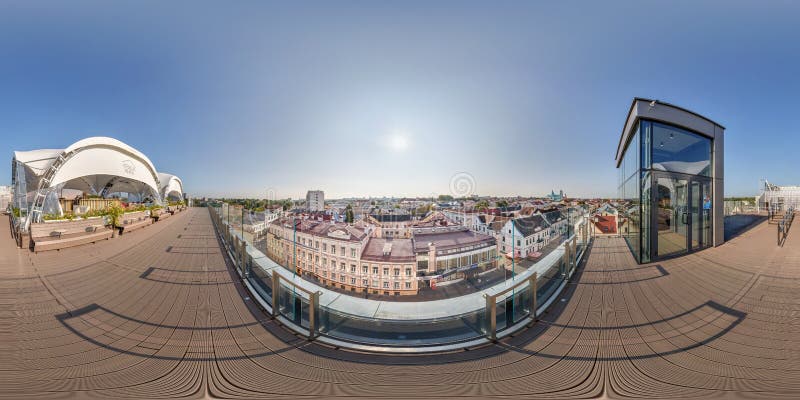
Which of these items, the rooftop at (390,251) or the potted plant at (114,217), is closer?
the rooftop at (390,251)

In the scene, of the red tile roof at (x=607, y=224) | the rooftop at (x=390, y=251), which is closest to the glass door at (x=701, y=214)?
the red tile roof at (x=607, y=224)

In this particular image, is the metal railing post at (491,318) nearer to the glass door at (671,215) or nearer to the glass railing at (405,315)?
the glass railing at (405,315)

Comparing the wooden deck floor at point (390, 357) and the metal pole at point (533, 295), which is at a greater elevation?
the metal pole at point (533, 295)

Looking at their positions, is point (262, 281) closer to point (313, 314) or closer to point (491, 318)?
point (313, 314)

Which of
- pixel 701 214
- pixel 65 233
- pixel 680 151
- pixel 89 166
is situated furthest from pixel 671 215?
pixel 89 166

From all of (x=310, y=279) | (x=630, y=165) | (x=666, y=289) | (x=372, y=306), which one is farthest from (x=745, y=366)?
(x=630, y=165)

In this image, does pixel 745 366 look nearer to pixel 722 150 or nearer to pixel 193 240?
pixel 722 150

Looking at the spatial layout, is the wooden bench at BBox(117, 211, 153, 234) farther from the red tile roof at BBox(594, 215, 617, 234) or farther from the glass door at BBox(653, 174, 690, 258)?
the glass door at BBox(653, 174, 690, 258)
